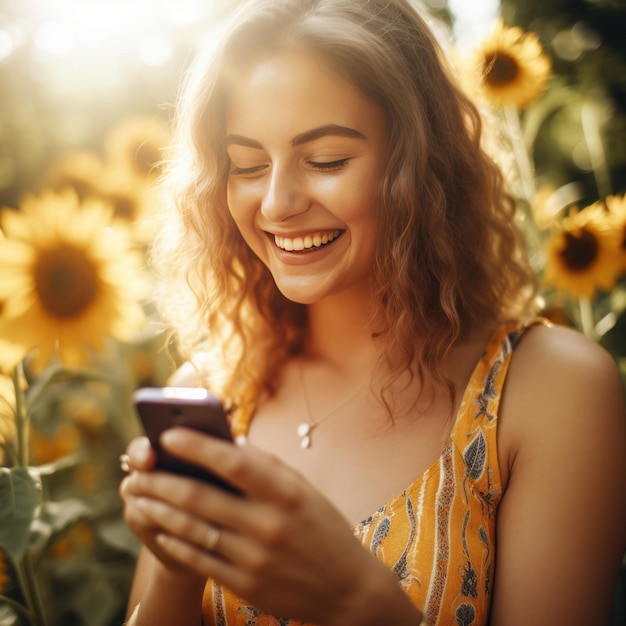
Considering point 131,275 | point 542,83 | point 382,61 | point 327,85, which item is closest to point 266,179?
point 327,85

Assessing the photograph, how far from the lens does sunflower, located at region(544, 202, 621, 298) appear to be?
5.85ft

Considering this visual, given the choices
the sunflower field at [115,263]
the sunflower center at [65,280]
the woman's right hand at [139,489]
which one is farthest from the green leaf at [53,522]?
the woman's right hand at [139,489]

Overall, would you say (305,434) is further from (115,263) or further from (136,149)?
(136,149)

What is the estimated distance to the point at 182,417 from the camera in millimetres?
760

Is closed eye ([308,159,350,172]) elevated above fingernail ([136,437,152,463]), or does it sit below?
above

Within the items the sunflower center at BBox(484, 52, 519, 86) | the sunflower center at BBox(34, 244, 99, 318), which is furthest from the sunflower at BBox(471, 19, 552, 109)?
the sunflower center at BBox(34, 244, 99, 318)

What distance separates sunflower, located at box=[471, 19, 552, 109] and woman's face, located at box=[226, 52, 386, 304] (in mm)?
817

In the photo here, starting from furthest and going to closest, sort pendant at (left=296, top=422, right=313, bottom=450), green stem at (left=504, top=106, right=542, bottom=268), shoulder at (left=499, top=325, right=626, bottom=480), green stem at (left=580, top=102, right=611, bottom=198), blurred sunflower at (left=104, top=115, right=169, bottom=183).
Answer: blurred sunflower at (left=104, top=115, right=169, bottom=183), green stem at (left=580, top=102, right=611, bottom=198), green stem at (left=504, top=106, right=542, bottom=268), pendant at (left=296, top=422, right=313, bottom=450), shoulder at (left=499, top=325, right=626, bottom=480)

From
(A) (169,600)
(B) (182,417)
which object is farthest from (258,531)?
(A) (169,600)

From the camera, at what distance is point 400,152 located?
1.30 metres

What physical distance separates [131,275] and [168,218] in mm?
298

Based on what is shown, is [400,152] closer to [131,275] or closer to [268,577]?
[131,275]

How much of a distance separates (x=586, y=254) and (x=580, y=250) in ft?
0.06

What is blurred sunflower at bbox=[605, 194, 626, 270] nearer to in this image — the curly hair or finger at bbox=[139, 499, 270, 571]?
the curly hair
